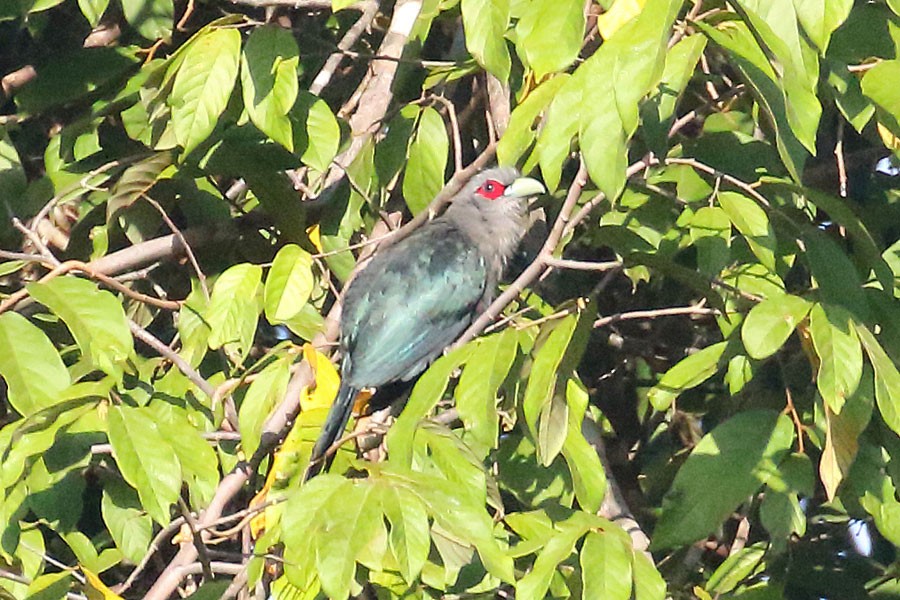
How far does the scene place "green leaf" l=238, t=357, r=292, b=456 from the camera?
307 centimetres

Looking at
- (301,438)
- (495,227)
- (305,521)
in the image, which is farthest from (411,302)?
(305,521)

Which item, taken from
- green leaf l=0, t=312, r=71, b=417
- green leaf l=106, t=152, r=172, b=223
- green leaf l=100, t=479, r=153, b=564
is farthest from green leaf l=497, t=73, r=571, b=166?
green leaf l=100, t=479, r=153, b=564

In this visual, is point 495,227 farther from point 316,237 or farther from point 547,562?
point 547,562

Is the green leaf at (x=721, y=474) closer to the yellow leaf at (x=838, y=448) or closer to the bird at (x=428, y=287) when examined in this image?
the yellow leaf at (x=838, y=448)

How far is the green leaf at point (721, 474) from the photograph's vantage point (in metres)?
3.00

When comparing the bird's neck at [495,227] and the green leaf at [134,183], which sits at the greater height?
the green leaf at [134,183]

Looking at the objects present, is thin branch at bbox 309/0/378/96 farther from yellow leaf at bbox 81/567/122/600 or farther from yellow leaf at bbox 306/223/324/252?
yellow leaf at bbox 81/567/122/600

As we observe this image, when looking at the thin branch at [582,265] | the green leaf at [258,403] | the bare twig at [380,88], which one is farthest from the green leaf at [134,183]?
the thin branch at [582,265]

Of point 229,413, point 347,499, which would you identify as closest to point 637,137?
point 229,413

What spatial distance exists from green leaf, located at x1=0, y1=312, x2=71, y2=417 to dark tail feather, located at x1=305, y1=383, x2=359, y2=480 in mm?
566

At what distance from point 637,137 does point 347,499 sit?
4.93 ft

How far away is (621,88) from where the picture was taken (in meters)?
2.17

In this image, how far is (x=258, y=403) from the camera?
3.07 m

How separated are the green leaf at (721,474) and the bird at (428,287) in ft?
4.97
